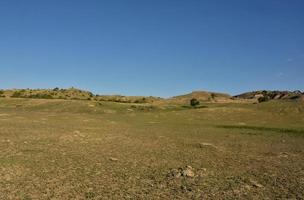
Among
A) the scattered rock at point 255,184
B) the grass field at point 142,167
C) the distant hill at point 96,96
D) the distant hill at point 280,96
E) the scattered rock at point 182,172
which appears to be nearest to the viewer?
the grass field at point 142,167

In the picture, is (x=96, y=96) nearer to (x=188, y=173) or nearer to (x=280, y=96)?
(x=280, y=96)

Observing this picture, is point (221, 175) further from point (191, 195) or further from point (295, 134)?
point (295, 134)

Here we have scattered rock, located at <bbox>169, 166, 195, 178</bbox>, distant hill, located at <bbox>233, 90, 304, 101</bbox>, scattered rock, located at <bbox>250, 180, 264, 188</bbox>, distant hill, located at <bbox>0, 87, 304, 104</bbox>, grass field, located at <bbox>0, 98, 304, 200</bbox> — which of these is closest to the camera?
grass field, located at <bbox>0, 98, 304, 200</bbox>

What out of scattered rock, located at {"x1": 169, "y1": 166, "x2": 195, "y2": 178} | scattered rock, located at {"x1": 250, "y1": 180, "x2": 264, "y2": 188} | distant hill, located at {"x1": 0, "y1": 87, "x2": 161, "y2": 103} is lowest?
scattered rock, located at {"x1": 250, "y1": 180, "x2": 264, "y2": 188}

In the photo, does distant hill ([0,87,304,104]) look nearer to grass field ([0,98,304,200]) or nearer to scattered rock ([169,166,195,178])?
grass field ([0,98,304,200])

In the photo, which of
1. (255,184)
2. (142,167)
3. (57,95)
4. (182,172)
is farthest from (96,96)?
(255,184)

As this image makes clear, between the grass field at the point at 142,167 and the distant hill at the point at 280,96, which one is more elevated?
the distant hill at the point at 280,96

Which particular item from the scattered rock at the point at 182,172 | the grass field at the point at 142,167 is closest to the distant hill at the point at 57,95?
the grass field at the point at 142,167

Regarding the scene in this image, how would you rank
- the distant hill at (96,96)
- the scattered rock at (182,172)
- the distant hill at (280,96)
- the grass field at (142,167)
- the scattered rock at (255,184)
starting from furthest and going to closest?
the distant hill at (96,96)
the distant hill at (280,96)
the scattered rock at (182,172)
the scattered rock at (255,184)
the grass field at (142,167)

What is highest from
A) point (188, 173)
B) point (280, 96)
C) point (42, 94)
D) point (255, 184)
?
point (280, 96)

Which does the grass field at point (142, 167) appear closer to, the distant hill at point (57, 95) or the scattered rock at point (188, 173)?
the scattered rock at point (188, 173)

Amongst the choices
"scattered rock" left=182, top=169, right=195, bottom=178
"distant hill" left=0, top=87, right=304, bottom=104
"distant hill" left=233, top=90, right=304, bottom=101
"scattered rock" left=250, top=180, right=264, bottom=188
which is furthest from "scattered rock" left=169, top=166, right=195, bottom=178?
"distant hill" left=0, top=87, right=304, bottom=104

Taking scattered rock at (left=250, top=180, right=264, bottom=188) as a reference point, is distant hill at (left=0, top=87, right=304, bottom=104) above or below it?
Answer: above

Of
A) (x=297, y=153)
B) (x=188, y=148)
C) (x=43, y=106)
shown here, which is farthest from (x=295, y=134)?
(x=43, y=106)
